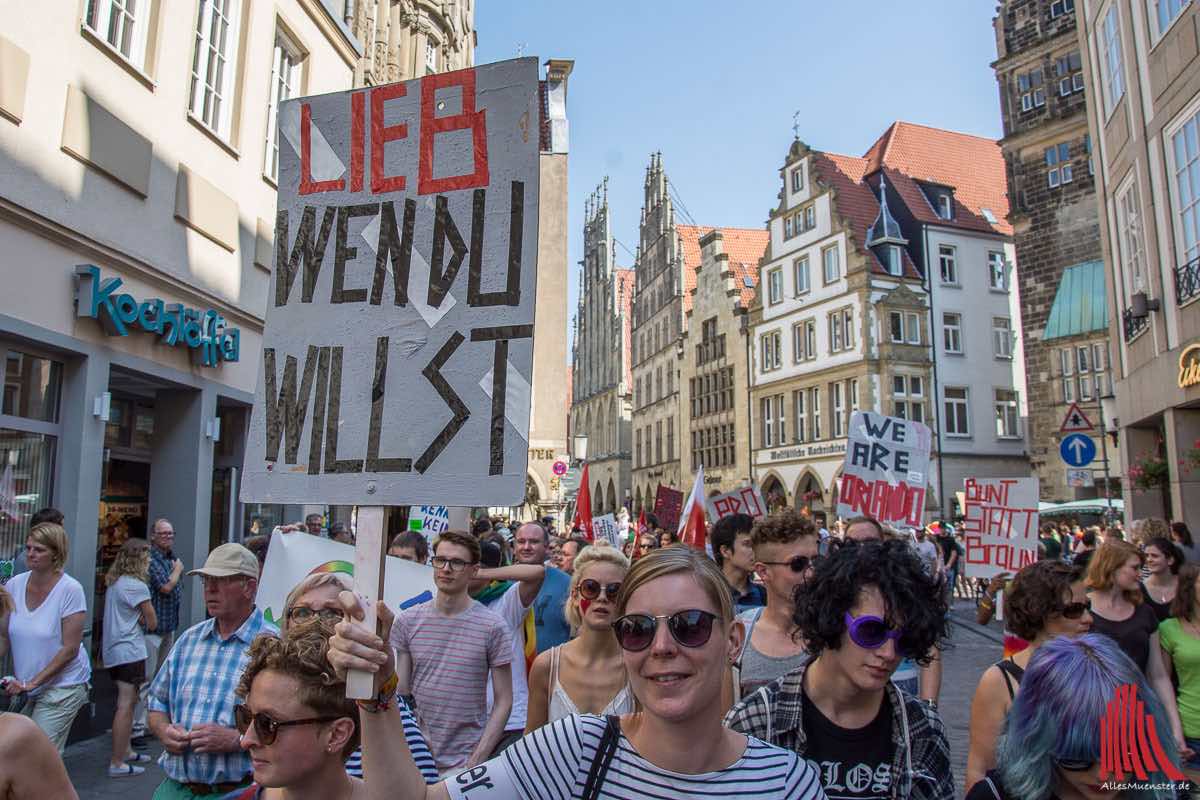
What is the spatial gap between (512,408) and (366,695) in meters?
0.81

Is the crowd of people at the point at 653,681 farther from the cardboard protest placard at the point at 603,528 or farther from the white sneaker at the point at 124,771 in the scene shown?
the cardboard protest placard at the point at 603,528

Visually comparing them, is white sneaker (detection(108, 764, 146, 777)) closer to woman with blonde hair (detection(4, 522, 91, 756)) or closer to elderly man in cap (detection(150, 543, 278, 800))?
woman with blonde hair (detection(4, 522, 91, 756))

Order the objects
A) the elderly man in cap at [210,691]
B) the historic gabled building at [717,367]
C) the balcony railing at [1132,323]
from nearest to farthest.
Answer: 1. the elderly man in cap at [210,691]
2. the balcony railing at [1132,323]
3. the historic gabled building at [717,367]

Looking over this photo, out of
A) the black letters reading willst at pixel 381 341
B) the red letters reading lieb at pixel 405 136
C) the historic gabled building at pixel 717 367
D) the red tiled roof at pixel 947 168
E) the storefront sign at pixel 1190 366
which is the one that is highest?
the red tiled roof at pixel 947 168

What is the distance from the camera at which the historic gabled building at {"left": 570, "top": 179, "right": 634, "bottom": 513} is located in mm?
65938

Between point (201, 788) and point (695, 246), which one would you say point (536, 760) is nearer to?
point (201, 788)

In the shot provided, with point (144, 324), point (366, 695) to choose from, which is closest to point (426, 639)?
point (366, 695)

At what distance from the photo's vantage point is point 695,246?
5622cm

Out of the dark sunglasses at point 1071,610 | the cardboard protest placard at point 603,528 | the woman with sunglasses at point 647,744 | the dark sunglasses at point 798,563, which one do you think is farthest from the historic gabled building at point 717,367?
the woman with sunglasses at point 647,744

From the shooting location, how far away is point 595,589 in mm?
3561

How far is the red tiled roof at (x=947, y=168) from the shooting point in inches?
1496

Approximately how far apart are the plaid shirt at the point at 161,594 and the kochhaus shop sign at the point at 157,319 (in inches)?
86.8

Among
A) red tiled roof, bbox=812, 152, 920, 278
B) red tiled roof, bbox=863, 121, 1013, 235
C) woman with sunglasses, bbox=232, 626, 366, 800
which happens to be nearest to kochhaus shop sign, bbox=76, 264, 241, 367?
woman with sunglasses, bbox=232, 626, 366, 800

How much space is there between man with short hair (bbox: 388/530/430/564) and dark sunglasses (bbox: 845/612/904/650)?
3695 mm
